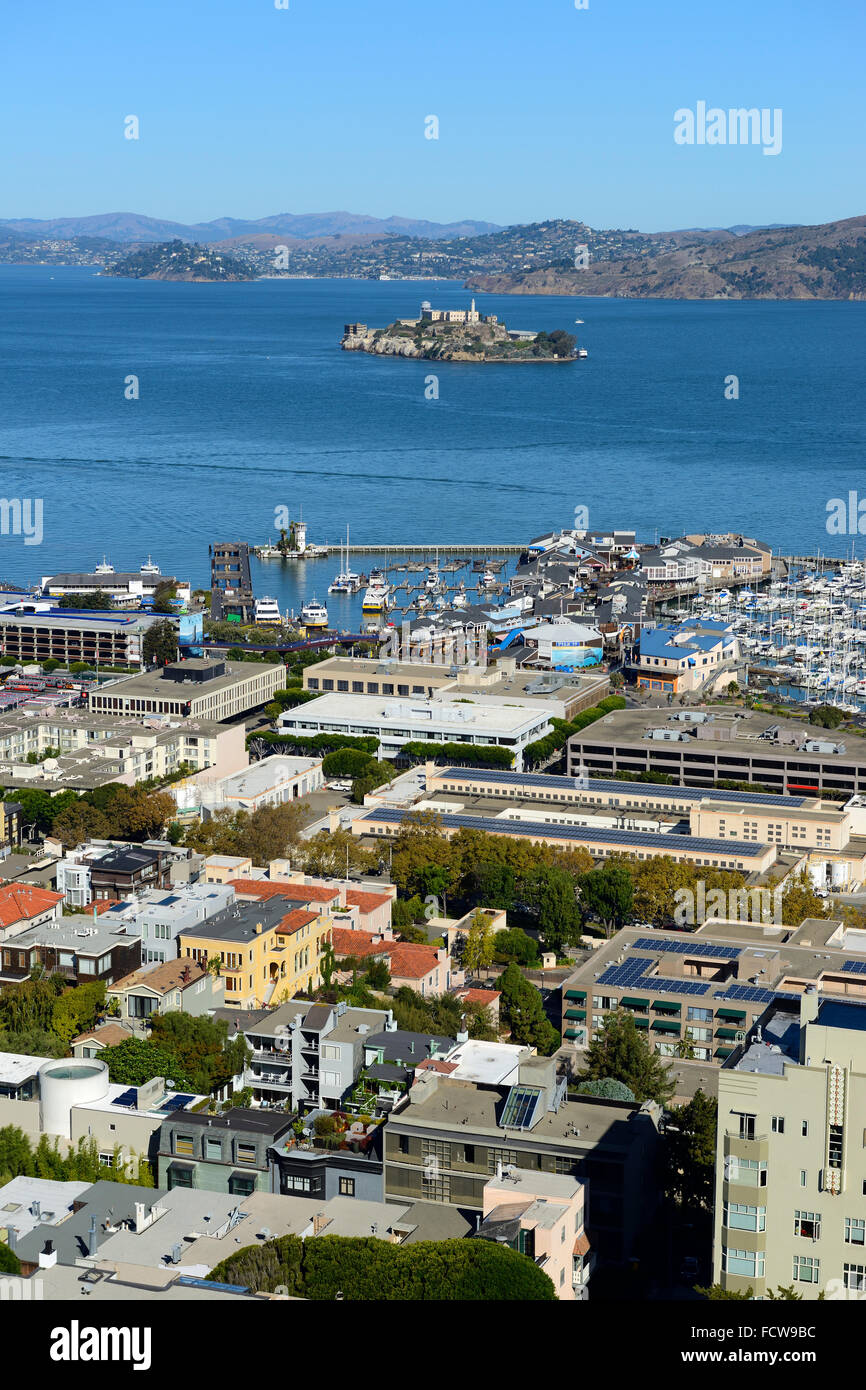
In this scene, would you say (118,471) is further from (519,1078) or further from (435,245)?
(435,245)

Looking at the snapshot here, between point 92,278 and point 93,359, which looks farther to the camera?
point 92,278

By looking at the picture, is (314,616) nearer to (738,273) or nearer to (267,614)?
(267,614)

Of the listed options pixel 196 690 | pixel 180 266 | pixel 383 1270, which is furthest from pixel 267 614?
pixel 180 266

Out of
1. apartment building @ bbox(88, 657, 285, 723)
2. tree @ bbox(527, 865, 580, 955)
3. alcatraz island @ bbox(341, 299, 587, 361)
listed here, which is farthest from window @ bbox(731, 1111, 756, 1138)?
alcatraz island @ bbox(341, 299, 587, 361)

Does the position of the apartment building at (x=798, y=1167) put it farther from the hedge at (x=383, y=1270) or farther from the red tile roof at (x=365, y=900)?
the red tile roof at (x=365, y=900)

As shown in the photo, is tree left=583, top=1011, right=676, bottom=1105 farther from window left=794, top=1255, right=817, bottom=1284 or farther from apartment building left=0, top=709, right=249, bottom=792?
apartment building left=0, top=709, right=249, bottom=792
